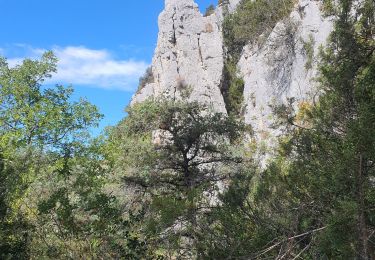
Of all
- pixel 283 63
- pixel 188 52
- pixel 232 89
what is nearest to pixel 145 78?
pixel 188 52

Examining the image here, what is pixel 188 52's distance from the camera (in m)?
37.2

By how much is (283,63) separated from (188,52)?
11.2m

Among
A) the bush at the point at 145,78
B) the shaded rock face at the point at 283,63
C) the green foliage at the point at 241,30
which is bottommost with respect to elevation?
the shaded rock face at the point at 283,63

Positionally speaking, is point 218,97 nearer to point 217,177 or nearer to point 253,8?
point 253,8

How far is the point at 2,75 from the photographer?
59.9 feet

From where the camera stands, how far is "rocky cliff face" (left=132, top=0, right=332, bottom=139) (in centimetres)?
Answer: 2702

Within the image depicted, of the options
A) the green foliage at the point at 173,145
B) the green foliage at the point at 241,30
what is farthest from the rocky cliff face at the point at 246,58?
the green foliage at the point at 173,145

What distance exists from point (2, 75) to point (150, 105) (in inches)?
412

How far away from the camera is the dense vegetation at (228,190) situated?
375 cm

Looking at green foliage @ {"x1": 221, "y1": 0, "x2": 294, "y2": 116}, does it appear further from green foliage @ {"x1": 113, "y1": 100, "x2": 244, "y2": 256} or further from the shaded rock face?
green foliage @ {"x1": 113, "y1": 100, "x2": 244, "y2": 256}

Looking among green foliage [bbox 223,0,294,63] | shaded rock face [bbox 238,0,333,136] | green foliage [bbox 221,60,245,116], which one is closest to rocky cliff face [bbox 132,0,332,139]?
shaded rock face [bbox 238,0,333,136]

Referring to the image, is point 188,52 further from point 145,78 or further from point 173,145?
point 173,145

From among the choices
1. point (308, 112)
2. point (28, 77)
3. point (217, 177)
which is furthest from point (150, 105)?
point (28, 77)

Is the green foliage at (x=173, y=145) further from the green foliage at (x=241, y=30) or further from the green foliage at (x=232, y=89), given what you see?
the green foliage at (x=232, y=89)
